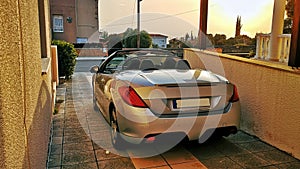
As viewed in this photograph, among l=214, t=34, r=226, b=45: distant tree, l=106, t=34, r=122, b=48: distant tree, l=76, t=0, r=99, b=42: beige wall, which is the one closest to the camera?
l=214, t=34, r=226, b=45: distant tree

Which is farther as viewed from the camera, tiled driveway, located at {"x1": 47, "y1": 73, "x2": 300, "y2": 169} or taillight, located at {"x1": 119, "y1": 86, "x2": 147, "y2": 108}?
tiled driveway, located at {"x1": 47, "y1": 73, "x2": 300, "y2": 169}

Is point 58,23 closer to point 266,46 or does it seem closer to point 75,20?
point 75,20

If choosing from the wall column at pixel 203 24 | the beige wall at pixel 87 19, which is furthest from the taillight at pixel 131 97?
the beige wall at pixel 87 19

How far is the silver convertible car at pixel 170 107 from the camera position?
2818 millimetres

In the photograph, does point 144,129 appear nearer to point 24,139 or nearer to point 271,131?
point 24,139

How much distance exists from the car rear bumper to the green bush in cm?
573

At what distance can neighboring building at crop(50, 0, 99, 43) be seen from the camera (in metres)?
23.2

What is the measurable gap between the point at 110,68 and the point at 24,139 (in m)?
3.04

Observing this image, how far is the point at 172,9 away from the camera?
1058 centimetres

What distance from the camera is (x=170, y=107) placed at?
2844 mm

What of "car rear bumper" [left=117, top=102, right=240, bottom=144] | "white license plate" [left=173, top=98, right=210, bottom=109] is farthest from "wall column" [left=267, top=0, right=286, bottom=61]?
"white license plate" [left=173, top=98, right=210, bottom=109]

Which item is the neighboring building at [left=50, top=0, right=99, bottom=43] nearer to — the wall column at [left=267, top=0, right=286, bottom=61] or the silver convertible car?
the wall column at [left=267, top=0, right=286, bottom=61]

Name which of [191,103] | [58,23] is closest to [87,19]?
[58,23]

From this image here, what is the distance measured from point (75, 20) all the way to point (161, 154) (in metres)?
23.0
